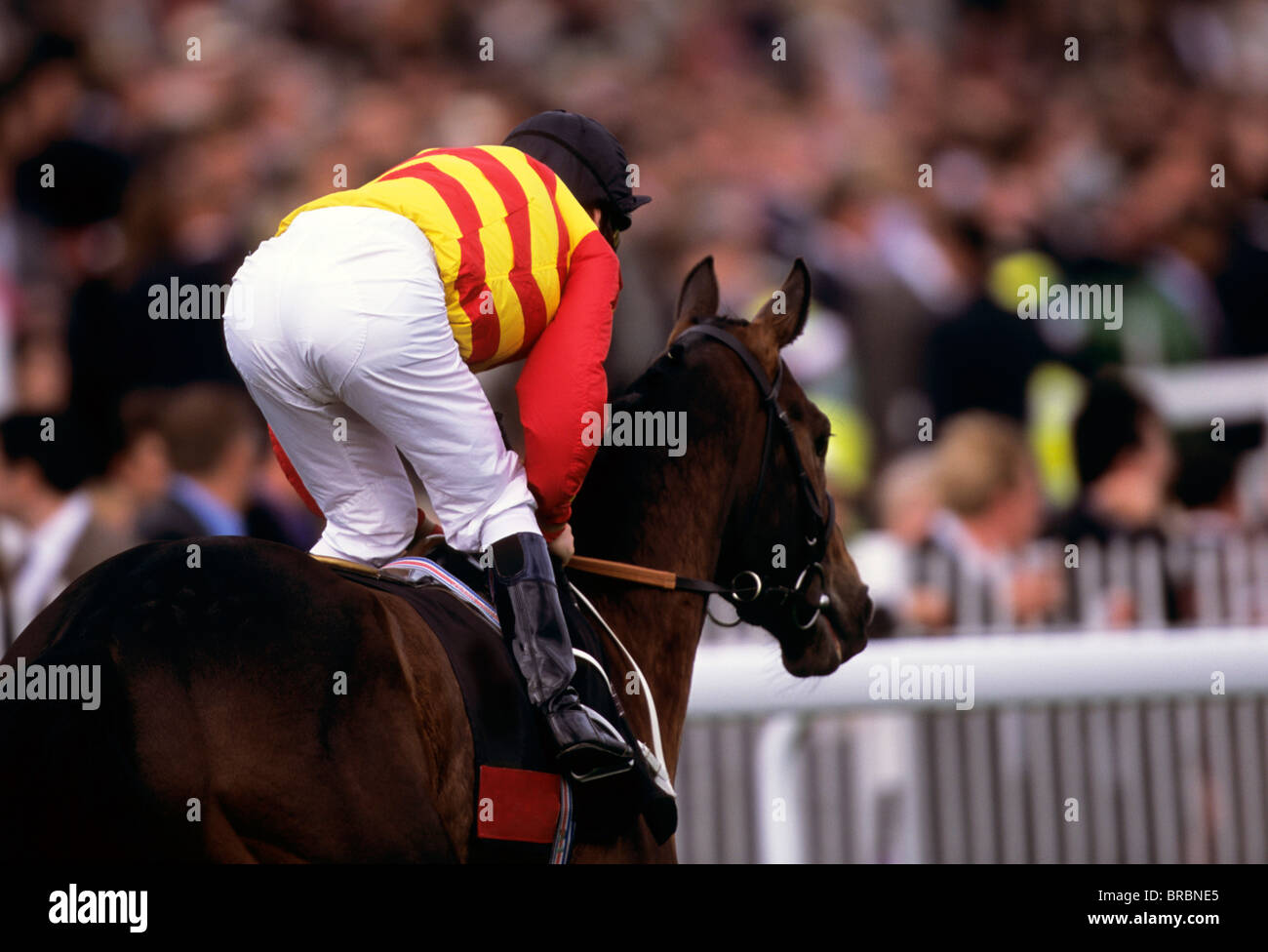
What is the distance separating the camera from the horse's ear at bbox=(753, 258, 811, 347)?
3697mm

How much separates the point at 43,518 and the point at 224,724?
3455 millimetres

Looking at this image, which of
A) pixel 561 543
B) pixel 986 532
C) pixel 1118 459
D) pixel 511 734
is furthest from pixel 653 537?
pixel 1118 459

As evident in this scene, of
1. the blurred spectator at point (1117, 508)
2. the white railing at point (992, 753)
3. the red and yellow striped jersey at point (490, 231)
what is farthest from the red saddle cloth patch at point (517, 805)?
the blurred spectator at point (1117, 508)

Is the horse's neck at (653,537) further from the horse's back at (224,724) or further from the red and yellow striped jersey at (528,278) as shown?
the horse's back at (224,724)

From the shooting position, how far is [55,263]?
6832 millimetres

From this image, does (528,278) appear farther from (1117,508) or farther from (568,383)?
(1117,508)

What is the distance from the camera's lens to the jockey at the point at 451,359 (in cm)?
291

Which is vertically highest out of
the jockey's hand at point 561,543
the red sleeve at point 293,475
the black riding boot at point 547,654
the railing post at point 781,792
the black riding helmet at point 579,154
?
the black riding helmet at point 579,154

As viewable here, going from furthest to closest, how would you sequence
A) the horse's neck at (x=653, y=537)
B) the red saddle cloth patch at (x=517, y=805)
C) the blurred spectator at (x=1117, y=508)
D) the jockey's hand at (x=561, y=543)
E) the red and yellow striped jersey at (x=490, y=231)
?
1. the blurred spectator at (x=1117, y=508)
2. the horse's neck at (x=653, y=537)
3. the jockey's hand at (x=561, y=543)
4. the red and yellow striped jersey at (x=490, y=231)
5. the red saddle cloth patch at (x=517, y=805)

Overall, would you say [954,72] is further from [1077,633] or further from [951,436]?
[1077,633]

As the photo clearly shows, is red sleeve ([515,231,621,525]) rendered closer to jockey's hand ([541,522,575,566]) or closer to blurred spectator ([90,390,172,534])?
jockey's hand ([541,522,575,566])

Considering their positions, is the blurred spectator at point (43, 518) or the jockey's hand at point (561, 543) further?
the blurred spectator at point (43, 518)

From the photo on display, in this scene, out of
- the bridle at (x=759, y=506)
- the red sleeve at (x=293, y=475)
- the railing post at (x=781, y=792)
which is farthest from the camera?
the railing post at (x=781, y=792)

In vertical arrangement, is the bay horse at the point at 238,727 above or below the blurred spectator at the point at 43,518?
below
